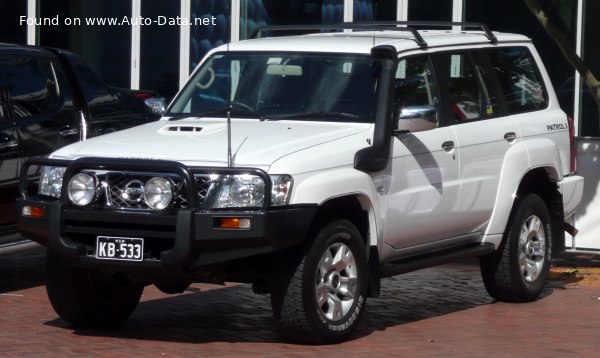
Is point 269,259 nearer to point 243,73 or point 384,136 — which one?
point 384,136

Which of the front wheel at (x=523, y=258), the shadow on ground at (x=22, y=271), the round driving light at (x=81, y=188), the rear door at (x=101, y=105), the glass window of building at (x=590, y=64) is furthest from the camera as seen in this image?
the glass window of building at (x=590, y=64)

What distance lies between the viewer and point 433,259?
9.02 m

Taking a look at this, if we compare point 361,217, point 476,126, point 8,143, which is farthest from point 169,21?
point 361,217

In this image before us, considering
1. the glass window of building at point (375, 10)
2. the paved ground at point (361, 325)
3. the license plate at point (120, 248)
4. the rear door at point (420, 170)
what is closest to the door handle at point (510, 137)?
the rear door at point (420, 170)

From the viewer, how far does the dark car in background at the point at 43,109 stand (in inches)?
396

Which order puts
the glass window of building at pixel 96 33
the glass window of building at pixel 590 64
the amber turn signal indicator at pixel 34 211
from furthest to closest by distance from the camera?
1. the glass window of building at pixel 96 33
2. the glass window of building at pixel 590 64
3. the amber turn signal indicator at pixel 34 211

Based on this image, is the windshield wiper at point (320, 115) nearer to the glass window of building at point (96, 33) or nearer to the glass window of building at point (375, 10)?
the glass window of building at point (375, 10)

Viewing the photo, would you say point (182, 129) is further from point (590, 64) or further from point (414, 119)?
point (590, 64)

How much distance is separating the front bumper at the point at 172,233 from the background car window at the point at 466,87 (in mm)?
2122

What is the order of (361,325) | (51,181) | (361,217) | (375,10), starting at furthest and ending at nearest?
(375,10) → (361,325) → (361,217) → (51,181)

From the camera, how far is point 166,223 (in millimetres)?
7516

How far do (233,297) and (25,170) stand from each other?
101 inches

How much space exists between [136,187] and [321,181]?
1.08 metres

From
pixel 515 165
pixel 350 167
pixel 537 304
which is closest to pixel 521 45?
pixel 515 165
